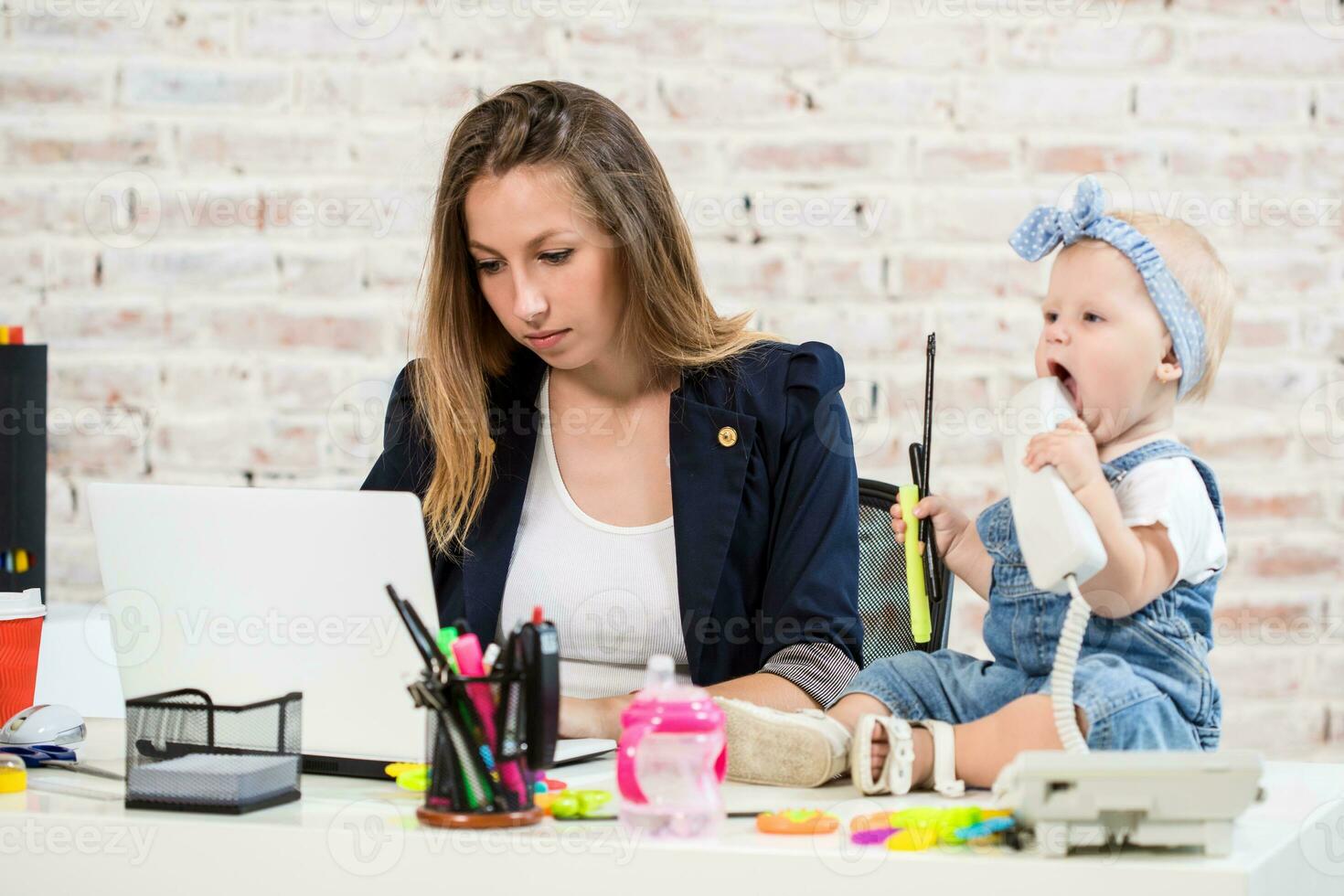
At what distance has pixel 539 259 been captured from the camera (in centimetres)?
145

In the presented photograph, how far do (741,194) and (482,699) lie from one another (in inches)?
51.6

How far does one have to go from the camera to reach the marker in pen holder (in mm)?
901

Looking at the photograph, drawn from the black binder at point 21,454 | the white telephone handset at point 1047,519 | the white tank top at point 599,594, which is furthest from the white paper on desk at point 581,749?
the black binder at point 21,454

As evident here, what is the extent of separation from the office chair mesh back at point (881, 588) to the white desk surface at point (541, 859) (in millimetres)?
613

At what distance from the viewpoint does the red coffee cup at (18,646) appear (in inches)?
48.6

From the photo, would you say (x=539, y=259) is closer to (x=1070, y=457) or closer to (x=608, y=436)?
(x=608, y=436)

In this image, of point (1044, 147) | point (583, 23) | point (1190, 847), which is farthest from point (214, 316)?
point (1190, 847)

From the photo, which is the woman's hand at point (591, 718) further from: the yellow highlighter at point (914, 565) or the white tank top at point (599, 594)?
the yellow highlighter at point (914, 565)

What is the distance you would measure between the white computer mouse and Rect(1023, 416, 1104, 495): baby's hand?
811 millimetres

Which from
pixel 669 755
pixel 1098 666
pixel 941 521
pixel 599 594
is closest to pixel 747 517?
pixel 599 594

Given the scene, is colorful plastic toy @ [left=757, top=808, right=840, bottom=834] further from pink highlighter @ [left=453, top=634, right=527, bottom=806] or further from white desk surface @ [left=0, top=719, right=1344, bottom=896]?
pink highlighter @ [left=453, top=634, right=527, bottom=806]

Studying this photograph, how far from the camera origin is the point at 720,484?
1.54 m

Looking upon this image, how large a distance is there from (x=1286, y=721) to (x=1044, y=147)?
3.05ft

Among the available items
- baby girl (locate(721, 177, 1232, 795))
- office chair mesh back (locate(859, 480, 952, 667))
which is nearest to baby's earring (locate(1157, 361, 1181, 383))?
A: baby girl (locate(721, 177, 1232, 795))
